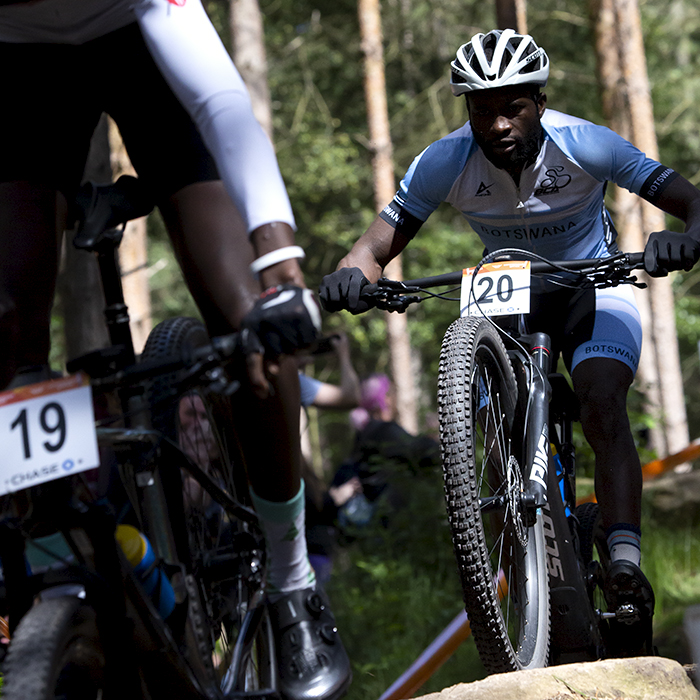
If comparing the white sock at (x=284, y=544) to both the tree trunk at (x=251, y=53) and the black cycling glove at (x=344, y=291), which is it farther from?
the tree trunk at (x=251, y=53)

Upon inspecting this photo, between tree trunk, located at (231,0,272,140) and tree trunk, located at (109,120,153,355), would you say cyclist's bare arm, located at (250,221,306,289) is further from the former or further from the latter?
tree trunk, located at (231,0,272,140)

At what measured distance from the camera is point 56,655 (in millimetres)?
1690

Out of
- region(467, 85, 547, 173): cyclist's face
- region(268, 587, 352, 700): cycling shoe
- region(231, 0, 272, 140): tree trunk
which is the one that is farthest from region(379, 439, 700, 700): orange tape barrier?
region(231, 0, 272, 140): tree trunk

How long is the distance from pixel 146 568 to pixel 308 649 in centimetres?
58

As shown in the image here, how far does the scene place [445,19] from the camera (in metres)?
25.0

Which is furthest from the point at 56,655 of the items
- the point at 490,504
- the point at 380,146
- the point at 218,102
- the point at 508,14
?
the point at 380,146

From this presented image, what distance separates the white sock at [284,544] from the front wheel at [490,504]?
0.43 m

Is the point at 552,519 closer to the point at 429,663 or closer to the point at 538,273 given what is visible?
the point at 538,273

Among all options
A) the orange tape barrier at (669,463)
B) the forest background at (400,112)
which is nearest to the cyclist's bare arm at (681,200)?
the orange tape barrier at (669,463)

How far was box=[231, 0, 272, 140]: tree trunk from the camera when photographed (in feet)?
37.5

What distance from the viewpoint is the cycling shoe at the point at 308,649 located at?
7.88ft

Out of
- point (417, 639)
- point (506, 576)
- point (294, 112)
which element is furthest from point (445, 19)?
point (506, 576)

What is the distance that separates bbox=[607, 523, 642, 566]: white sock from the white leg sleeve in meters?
1.65

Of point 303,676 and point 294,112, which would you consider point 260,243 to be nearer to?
point 303,676
